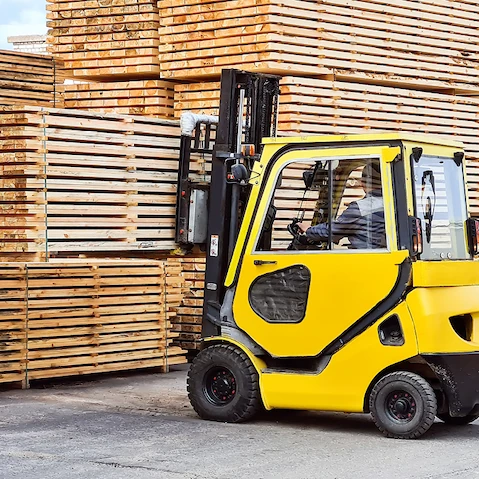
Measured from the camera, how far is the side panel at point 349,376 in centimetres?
682

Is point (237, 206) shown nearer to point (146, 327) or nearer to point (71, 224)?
point (71, 224)

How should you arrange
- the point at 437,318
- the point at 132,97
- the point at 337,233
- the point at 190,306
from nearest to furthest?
the point at 437,318, the point at 337,233, the point at 190,306, the point at 132,97

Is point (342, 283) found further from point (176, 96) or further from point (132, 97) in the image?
point (132, 97)

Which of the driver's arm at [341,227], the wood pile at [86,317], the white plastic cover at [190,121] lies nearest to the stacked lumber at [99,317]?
the wood pile at [86,317]

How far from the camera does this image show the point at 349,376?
6969mm

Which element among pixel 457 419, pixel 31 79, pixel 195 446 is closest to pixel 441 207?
pixel 457 419

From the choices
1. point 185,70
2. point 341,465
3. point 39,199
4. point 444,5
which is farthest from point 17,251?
point 444,5

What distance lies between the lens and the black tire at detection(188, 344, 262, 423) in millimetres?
7277

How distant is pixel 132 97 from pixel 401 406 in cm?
536

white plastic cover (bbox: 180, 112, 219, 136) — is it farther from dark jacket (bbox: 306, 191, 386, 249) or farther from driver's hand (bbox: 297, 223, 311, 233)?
dark jacket (bbox: 306, 191, 386, 249)

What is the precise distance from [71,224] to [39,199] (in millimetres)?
310

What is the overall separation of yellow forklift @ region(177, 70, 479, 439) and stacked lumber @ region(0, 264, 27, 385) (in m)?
2.13

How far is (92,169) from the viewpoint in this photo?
8617mm

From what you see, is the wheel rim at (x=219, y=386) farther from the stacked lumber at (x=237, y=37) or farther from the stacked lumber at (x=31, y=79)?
the stacked lumber at (x=31, y=79)
